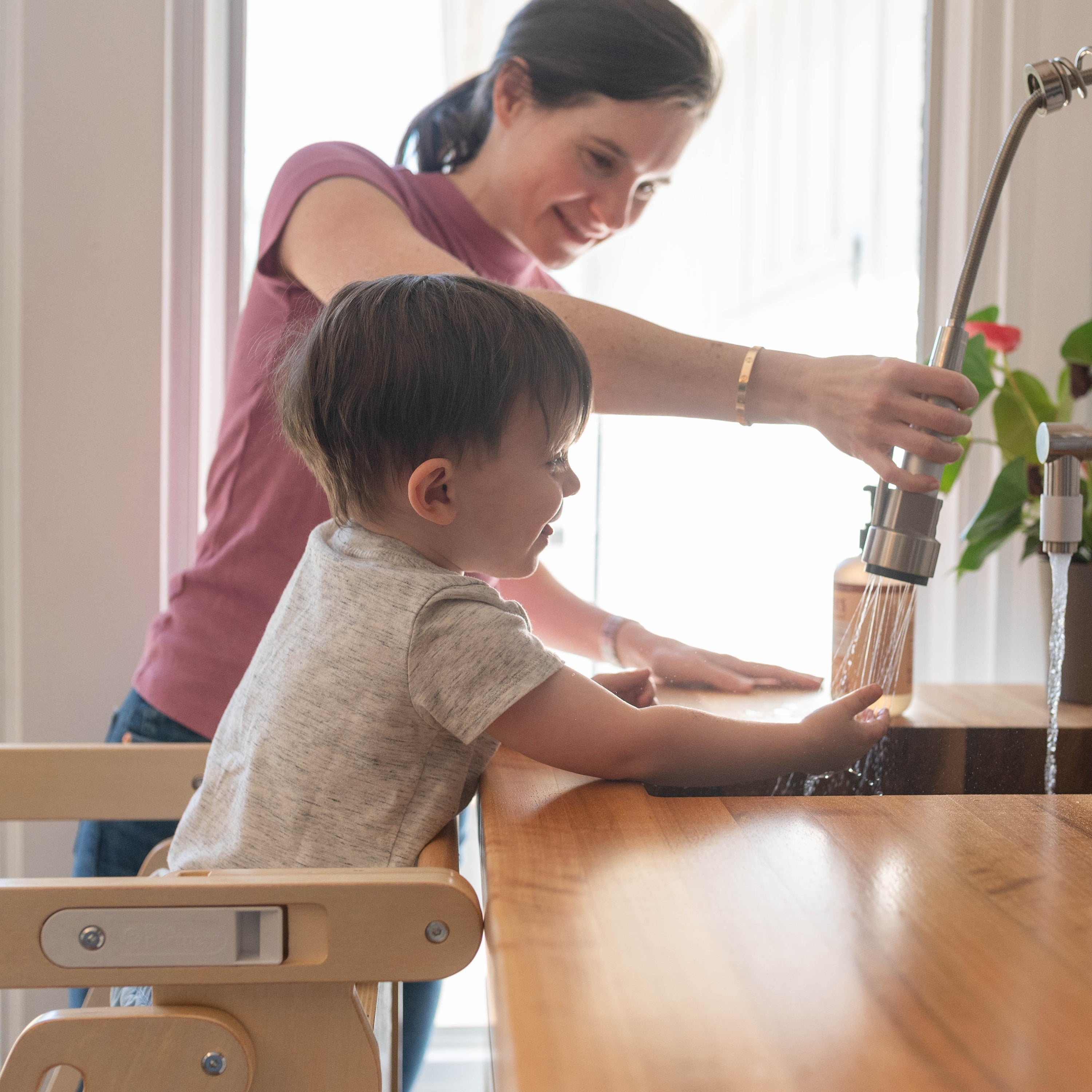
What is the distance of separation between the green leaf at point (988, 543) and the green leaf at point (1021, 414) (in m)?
0.09

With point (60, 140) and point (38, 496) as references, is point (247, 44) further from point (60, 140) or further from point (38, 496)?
point (38, 496)

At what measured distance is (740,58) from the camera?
2.63 meters

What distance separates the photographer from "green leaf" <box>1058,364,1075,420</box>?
4.11ft

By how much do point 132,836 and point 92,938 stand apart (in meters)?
0.51

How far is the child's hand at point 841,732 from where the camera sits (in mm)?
709

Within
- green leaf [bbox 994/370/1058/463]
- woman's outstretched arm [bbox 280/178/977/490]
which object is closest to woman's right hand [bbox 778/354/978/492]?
woman's outstretched arm [bbox 280/178/977/490]

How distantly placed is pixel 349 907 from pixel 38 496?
39.1 inches

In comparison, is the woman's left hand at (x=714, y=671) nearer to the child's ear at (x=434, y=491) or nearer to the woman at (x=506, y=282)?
the woman at (x=506, y=282)

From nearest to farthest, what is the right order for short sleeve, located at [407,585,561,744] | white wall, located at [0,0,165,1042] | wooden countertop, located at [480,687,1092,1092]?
wooden countertop, located at [480,687,1092,1092], short sleeve, located at [407,585,561,744], white wall, located at [0,0,165,1042]

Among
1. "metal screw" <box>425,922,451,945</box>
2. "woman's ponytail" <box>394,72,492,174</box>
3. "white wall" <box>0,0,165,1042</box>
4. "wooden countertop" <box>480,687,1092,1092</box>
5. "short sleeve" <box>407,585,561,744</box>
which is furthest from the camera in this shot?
"white wall" <box>0,0,165,1042</box>

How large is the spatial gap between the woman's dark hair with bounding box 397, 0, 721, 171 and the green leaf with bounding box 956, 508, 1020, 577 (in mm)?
610

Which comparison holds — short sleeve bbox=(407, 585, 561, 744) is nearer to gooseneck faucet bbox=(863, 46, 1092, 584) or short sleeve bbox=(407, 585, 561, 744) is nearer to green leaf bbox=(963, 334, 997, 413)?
gooseneck faucet bbox=(863, 46, 1092, 584)

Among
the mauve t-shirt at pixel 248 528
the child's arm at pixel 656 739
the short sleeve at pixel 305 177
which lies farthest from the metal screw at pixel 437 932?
the short sleeve at pixel 305 177

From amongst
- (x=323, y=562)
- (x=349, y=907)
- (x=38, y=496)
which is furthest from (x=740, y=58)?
(x=349, y=907)
